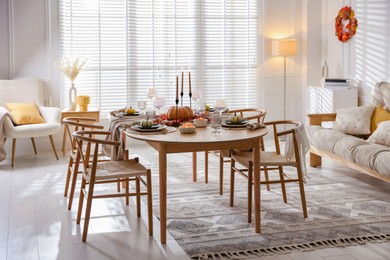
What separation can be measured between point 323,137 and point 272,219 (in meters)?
1.78

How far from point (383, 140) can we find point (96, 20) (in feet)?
13.0

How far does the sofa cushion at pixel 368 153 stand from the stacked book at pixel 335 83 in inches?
76.1

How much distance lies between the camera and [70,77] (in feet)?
23.9

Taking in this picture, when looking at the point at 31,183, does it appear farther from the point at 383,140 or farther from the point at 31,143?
the point at 383,140

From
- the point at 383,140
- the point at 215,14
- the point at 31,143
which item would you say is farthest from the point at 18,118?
the point at 383,140

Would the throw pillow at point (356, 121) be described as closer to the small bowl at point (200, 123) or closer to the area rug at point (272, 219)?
the area rug at point (272, 219)

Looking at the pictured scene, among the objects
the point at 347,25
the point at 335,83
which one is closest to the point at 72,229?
the point at 335,83

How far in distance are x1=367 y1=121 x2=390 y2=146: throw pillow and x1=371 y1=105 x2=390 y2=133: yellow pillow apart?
32 centimetres

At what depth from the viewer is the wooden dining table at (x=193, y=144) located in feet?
12.9

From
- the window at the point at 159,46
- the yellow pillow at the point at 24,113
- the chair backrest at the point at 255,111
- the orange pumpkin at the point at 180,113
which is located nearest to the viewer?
the orange pumpkin at the point at 180,113

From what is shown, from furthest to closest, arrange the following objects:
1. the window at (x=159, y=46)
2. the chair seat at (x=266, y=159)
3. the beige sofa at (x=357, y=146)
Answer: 1. the window at (x=159, y=46)
2. the beige sofa at (x=357, y=146)
3. the chair seat at (x=266, y=159)

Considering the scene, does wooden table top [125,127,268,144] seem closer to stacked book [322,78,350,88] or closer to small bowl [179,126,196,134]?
small bowl [179,126,196,134]

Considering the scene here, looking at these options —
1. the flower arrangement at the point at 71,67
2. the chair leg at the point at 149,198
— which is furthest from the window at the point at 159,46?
the chair leg at the point at 149,198

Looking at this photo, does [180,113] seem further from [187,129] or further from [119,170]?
[119,170]
